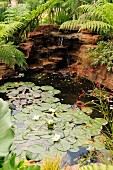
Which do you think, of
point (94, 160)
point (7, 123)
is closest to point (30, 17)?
point (94, 160)

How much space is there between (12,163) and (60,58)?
4512 mm

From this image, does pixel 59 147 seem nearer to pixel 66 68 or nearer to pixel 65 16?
pixel 66 68

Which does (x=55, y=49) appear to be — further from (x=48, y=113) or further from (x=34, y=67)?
(x=48, y=113)

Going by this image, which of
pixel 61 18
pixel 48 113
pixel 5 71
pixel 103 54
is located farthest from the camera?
pixel 61 18

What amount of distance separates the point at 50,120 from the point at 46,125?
85mm

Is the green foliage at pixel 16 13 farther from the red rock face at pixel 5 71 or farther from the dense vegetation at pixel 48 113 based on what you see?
the red rock face at pixel 5 71

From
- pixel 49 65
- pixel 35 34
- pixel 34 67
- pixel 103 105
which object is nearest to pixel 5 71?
pixel 34 67

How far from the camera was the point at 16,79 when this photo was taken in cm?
497

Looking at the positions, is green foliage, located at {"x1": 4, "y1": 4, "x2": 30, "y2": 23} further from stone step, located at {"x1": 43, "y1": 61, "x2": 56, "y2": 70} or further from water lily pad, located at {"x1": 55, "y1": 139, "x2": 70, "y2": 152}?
water lily pad, located at {"x1": 55, "y1": 139, "x2": 70, "y2": 152}

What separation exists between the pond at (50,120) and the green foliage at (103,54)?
48 centimetres

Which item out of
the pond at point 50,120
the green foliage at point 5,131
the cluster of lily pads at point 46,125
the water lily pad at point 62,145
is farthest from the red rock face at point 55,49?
the green foliage at point 5,131

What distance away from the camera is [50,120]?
10.2 ft

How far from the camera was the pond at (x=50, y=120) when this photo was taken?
8.58ft

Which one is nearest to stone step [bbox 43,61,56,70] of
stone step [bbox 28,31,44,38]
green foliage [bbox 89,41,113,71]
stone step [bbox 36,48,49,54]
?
stone step [bbox 36,48,49,54]
